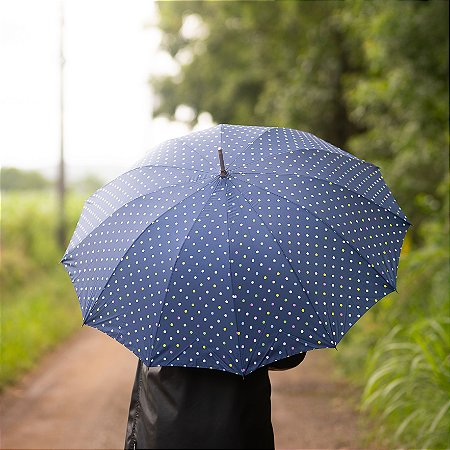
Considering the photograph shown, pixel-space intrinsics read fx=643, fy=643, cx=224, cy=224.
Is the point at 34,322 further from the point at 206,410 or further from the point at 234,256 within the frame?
the point at 234,256

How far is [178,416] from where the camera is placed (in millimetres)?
2449

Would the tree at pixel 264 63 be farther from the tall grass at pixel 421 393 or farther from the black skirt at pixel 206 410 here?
the black skirt at pixel 206 410

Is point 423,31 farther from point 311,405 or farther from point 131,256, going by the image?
point 131,256

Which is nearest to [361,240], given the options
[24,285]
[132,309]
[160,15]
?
[132,309]

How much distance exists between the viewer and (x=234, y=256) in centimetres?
240

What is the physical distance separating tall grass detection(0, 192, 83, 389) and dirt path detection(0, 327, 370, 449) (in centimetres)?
35

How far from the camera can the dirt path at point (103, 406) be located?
5.80m

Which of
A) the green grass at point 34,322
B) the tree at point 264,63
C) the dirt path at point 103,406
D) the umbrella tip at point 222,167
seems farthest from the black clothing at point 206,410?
the tree at point 264,63

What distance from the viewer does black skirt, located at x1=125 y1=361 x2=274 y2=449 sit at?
2.44 meters

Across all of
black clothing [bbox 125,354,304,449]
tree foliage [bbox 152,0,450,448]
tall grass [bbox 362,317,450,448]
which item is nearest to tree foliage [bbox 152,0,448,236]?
tree foliage [bbox 152,0,450,448]

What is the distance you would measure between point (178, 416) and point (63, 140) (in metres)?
13.9

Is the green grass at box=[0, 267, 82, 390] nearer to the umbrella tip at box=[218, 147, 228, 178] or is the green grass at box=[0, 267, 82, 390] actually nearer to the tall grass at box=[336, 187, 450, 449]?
the tall grass at box=[336, 187, 450, 449]

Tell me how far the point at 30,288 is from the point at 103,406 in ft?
19.6

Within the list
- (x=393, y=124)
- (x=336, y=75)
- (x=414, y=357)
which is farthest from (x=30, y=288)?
(x=414, y=357)
